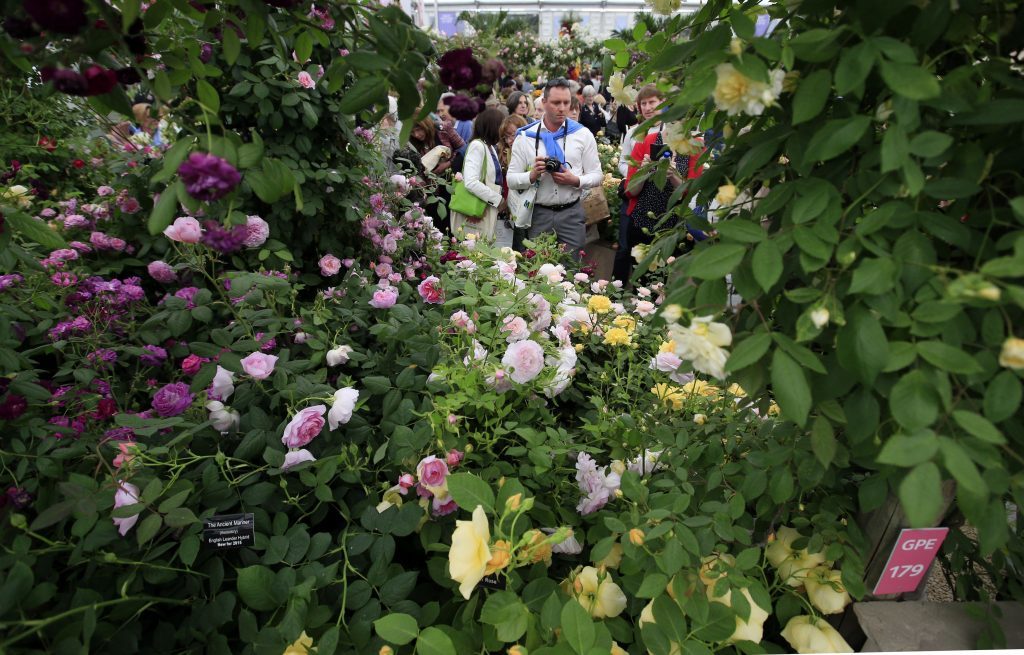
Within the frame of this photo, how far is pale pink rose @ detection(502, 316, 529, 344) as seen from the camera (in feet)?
4.31

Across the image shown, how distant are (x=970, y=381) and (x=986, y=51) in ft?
1.55

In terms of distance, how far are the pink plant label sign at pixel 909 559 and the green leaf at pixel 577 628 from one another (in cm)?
64

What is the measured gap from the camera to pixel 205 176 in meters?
0.62

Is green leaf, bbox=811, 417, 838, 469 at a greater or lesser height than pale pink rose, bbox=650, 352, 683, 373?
greater

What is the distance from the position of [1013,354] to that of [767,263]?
0.24m

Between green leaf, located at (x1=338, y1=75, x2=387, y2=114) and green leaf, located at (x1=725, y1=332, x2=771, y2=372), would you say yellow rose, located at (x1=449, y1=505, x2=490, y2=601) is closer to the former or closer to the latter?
green leaf, located at (x1=725, y1=332, x2=771, y2=372)

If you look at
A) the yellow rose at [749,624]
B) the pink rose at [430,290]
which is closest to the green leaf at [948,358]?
the yellow rose at [749,624]

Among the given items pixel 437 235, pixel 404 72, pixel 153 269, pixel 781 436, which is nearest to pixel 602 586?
pixel 781 436

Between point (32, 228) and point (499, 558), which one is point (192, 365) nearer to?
point (32, 228)

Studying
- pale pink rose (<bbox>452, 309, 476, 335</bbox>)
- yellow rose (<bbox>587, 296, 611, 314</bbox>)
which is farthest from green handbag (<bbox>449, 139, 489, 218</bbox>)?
pale pink rose (<bbox>452, 309, 476, 335</bbox>)

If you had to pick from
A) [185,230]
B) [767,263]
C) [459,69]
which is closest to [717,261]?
[767,263]

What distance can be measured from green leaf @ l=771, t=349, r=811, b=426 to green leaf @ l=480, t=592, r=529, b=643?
46cm

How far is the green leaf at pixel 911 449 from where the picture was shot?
527 millimetres

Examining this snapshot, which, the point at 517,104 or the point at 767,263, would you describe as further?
the point at 517,104
